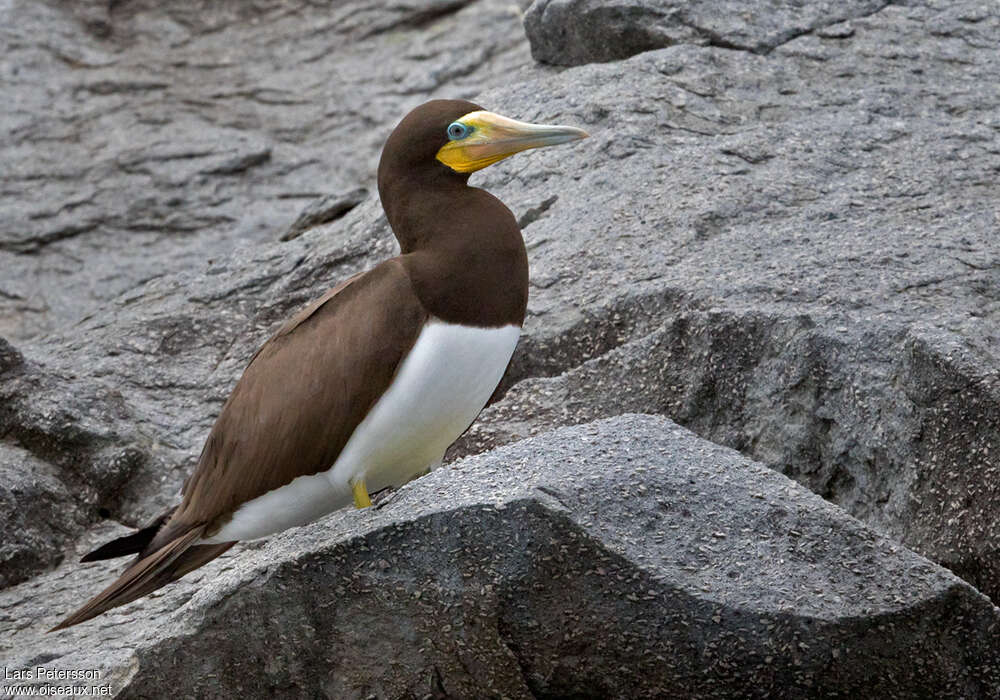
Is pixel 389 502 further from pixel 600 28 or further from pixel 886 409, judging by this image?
pixel 600 28

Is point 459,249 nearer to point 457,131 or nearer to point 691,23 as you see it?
point 457,131

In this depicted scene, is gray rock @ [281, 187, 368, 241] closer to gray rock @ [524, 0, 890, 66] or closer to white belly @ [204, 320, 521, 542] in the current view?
gray rock @ [524, 0, 890, 66]

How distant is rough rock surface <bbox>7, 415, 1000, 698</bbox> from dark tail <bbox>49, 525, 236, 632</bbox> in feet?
1.60

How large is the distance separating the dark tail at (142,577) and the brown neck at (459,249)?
3.51 ft

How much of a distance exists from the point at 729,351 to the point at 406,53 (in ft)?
19.6

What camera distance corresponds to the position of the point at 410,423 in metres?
4.64

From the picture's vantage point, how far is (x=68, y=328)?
24.9 feet

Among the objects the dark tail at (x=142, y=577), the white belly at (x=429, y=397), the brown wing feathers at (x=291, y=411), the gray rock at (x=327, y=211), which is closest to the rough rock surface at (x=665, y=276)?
the gray rock at (x=327, y=211)

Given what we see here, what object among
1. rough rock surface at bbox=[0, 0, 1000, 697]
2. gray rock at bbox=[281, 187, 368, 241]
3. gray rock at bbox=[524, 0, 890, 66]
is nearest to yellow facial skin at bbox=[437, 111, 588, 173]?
rough rock surface at bbox=[0, 0, 1000, 697]

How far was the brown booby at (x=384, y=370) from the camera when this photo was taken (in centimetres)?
461

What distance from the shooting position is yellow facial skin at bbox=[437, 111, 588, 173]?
4848 millimetres

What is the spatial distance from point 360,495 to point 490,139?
1.19m

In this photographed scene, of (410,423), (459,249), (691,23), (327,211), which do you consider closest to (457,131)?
(459,249)

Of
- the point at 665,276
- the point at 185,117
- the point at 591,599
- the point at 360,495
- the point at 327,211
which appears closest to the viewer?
the point at 591,599
